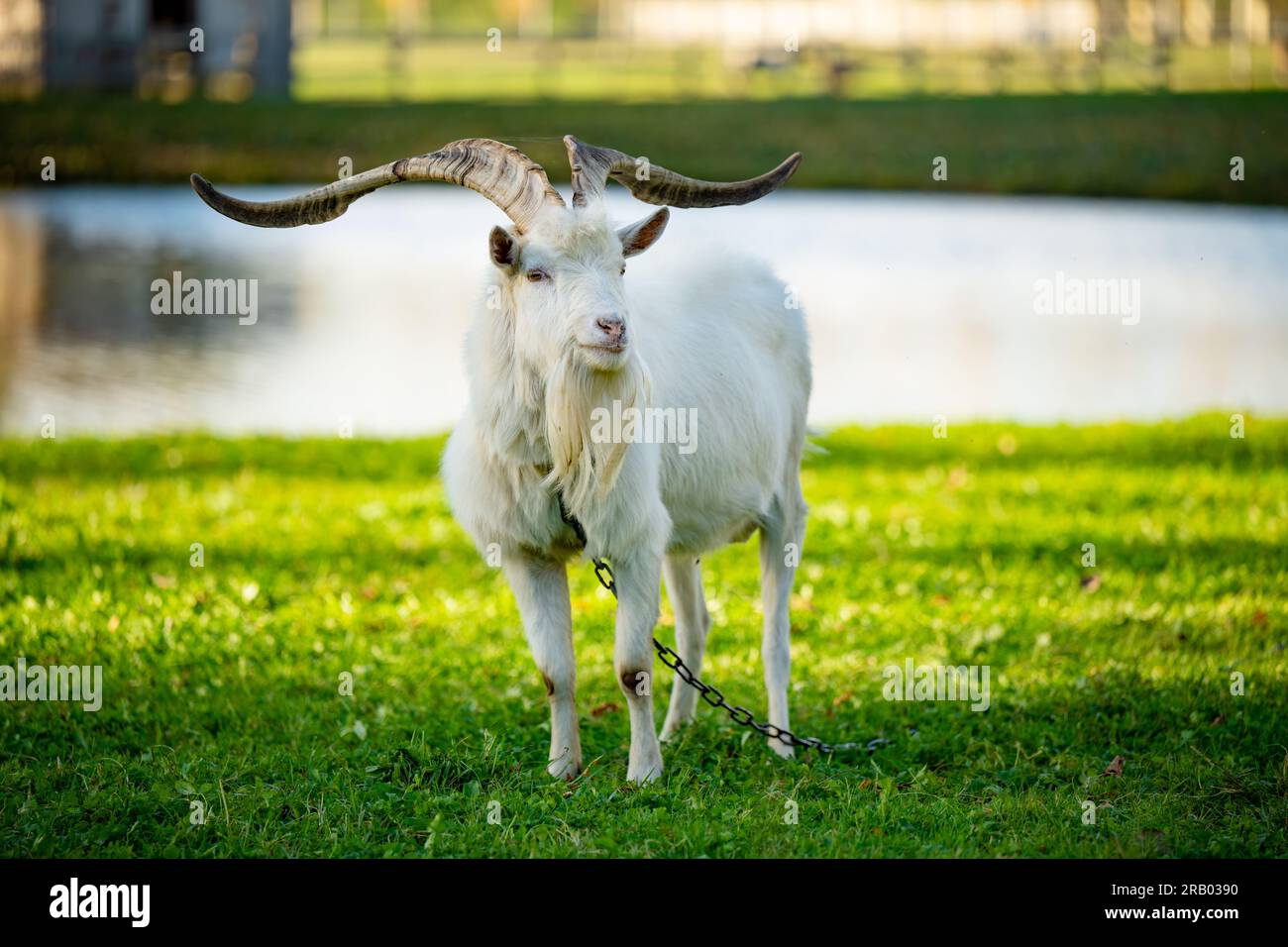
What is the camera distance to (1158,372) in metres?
16.6

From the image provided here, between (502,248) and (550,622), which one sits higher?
(502,248)

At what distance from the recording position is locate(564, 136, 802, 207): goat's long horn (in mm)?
5734

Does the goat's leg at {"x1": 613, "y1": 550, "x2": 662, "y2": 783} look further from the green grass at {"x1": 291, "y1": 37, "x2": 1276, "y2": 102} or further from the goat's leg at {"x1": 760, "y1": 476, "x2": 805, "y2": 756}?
the green grass at {"x1": 291, "y1": 37, "x2": 1276, "y2": 102}

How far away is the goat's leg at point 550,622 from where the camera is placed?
6.20 m

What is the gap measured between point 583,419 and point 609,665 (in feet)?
8.55

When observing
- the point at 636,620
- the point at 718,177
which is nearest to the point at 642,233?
the point at 636,620

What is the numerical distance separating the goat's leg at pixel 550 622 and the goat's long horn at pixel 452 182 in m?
1.42

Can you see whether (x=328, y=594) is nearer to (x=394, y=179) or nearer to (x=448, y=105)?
(x=394, y=179)

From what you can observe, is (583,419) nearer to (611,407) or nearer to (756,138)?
(611,407)

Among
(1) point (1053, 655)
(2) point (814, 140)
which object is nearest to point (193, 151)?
(2) point (814, 140)

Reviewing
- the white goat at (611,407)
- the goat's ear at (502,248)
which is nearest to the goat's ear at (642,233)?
the white goat at (611,407)

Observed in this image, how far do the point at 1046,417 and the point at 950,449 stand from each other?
2.54 metres

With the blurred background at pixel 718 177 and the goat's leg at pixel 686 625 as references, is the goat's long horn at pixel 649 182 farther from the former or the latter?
the goat's leg at pixel 686 625

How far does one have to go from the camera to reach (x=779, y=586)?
7.14 m
